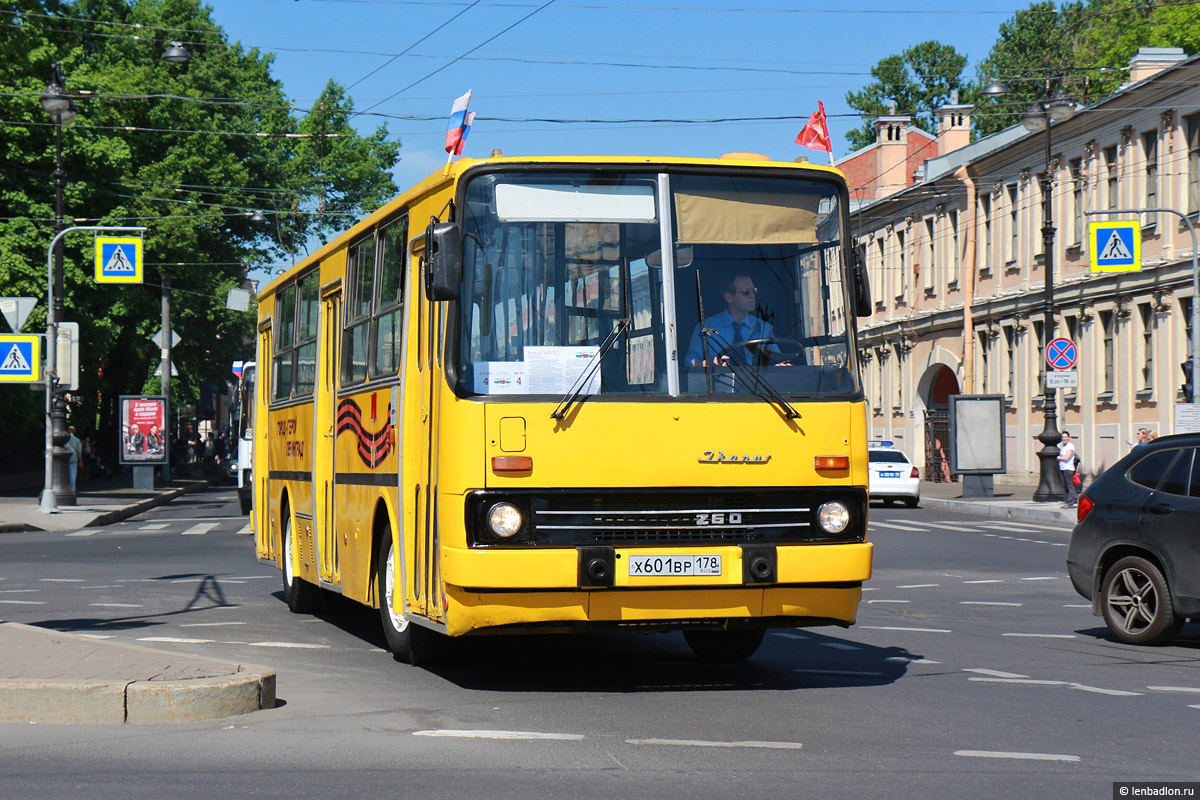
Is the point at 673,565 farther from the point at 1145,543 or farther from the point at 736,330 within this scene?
the point at 1145,543

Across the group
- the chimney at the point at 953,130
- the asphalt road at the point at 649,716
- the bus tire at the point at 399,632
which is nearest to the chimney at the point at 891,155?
the chimney at the point at 953,130

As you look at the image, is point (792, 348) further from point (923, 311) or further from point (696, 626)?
point (923, 311)

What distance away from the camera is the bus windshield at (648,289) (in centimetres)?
919

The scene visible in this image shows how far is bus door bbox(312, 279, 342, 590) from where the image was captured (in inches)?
489

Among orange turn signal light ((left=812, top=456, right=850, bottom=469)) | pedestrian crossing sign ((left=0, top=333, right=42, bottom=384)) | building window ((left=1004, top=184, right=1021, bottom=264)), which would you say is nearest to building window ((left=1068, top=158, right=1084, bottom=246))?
building window ((left=1004, top=184, right=1021, bottom=264))

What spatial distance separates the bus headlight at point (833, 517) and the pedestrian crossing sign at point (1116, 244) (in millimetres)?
26181

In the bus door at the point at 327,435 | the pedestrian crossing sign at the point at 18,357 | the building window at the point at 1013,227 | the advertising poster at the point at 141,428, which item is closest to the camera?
the bus door at the point at 327,435

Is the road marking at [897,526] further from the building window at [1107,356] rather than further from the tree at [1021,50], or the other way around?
the tree at [1021,50]

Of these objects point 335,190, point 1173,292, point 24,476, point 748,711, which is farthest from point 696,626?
point 335,190

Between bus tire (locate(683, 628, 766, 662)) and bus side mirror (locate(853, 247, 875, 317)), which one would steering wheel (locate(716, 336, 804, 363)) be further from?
bus tire (locate(683, 628, 766, 662))

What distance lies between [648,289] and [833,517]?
1621 millimetres

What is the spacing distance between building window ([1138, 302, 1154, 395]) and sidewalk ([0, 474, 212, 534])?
23733 mm

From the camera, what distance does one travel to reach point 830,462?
9.41m

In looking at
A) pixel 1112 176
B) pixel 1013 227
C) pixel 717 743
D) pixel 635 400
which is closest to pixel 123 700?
pixel 717 743
